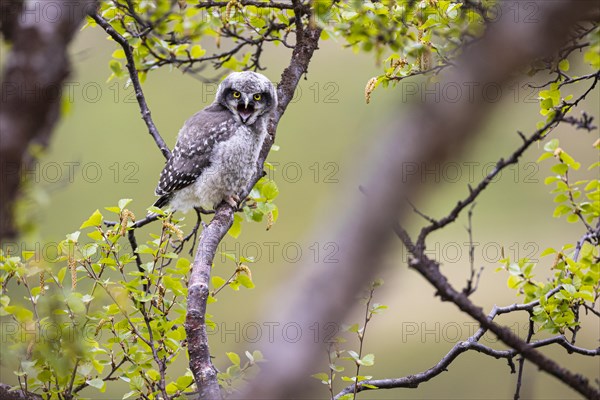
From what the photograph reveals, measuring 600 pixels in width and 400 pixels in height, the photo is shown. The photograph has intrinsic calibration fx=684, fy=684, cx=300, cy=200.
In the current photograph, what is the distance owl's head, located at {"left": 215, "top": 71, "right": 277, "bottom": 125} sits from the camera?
5059mm

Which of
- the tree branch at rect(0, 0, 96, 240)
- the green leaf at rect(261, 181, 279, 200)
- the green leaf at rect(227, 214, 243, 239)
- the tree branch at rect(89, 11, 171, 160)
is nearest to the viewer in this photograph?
the tree branch at rect(0, 0, 96, 240)

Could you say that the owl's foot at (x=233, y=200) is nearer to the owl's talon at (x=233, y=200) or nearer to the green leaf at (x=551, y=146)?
the owl's talon at (x=233, y=200)

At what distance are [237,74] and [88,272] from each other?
2480mm

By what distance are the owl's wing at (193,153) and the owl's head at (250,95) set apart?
11 cm

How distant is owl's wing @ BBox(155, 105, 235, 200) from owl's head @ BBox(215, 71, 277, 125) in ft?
0.37

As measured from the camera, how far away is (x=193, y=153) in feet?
17.1

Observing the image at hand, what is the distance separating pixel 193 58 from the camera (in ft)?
16.2

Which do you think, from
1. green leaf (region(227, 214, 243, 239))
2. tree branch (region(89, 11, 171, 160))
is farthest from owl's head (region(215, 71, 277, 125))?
green leaf (region(227, 214, 243, 239))

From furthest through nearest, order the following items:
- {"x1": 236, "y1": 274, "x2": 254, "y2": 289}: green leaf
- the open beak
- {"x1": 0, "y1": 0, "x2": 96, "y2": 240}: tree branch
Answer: the open beak
{"x1": 236, "y1": 274, "x2": 254, "y2": 289}: green leaf
{"x1": 0, "y1": 0, "x2": 96, "y2": 240}: tree branch

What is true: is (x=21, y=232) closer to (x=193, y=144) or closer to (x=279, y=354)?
(x=279, y=354)

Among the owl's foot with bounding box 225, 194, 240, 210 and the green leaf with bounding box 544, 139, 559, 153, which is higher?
the owl's foot with bounding box 225, 194, 240, 210

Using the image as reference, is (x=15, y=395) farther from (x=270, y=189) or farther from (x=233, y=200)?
(x=233, y=200)

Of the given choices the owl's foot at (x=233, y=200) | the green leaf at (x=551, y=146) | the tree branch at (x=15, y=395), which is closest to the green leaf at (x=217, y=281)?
the tree branch at (x=15, y=395)

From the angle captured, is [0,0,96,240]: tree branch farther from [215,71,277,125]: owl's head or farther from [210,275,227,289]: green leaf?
[215,71,277,125]: owl's head
